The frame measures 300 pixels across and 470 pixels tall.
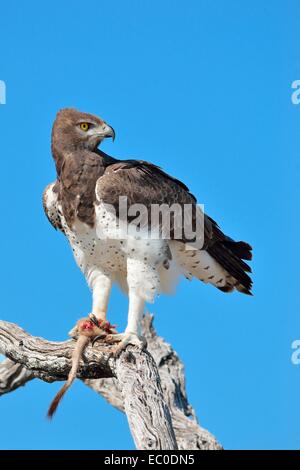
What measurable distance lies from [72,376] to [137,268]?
141 cm

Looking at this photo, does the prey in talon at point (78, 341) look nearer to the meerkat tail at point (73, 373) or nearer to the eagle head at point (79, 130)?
the meerkat tail at point (73, 373)

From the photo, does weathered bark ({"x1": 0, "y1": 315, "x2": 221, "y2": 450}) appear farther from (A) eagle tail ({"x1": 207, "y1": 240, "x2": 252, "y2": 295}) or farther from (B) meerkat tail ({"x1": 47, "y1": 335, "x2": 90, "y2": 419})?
(A) eagle tail ({"x1": 207, "y1": 240, "x2": 252, "y2": 295})

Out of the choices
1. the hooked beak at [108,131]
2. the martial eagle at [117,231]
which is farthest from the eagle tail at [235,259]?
the hooked beak at [108,131]

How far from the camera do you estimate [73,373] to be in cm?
766

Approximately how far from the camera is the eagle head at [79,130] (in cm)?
891

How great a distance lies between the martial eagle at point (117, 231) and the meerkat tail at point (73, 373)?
1.01 feet

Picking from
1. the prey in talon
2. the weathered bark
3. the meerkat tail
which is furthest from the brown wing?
the weathered bark

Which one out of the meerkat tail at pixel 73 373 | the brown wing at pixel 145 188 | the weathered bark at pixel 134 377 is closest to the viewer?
the weathered bark at pixel 134 377

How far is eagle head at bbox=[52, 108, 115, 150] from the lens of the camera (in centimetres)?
891

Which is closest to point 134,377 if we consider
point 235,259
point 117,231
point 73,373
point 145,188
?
point 73,373

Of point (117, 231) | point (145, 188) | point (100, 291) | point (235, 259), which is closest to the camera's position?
point (117, 231)

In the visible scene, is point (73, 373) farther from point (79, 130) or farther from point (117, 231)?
point (79, 130)

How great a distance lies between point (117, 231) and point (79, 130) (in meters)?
1.22
